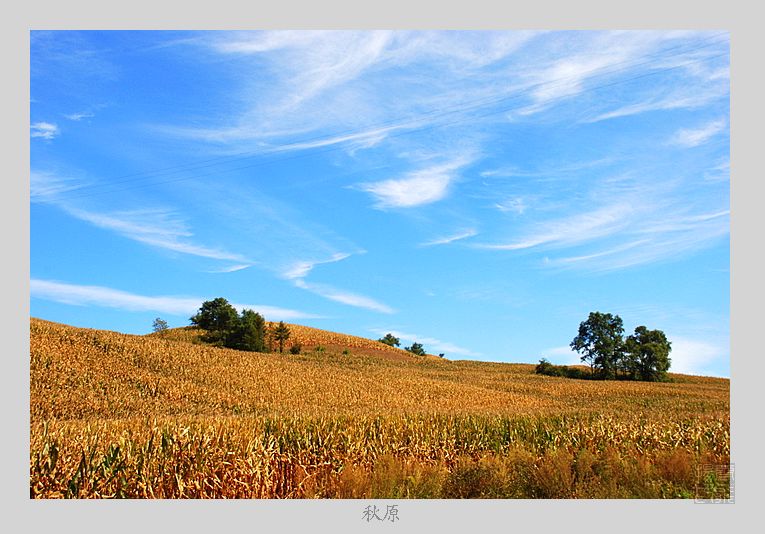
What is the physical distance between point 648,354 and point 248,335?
49.7 m

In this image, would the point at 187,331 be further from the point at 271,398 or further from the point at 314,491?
the point at 314,491

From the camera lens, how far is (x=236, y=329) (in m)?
64.2

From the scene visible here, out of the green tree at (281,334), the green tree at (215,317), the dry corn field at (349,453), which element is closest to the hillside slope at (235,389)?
the dry corn field at (349,453)

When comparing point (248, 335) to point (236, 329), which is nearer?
point (248, 335)

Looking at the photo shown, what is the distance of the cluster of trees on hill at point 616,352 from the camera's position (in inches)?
2813

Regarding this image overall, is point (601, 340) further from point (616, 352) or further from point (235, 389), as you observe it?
point (235, 389)

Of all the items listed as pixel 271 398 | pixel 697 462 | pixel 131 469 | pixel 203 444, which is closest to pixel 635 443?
pixel 697 462

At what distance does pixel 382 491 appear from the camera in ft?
35.5

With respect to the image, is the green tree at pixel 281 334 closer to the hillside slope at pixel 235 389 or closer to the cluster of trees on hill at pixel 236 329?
the cluster of trees on hill at pixel 236 329

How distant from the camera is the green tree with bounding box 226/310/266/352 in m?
62.4

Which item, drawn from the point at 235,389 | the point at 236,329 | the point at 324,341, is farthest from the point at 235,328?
the point at 235,389

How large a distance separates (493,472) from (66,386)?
23555 millimetres

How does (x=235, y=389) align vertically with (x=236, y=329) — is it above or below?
below

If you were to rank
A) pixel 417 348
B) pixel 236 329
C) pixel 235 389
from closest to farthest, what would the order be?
pixel 235 389
pixel 236 329
pixel 417 348
